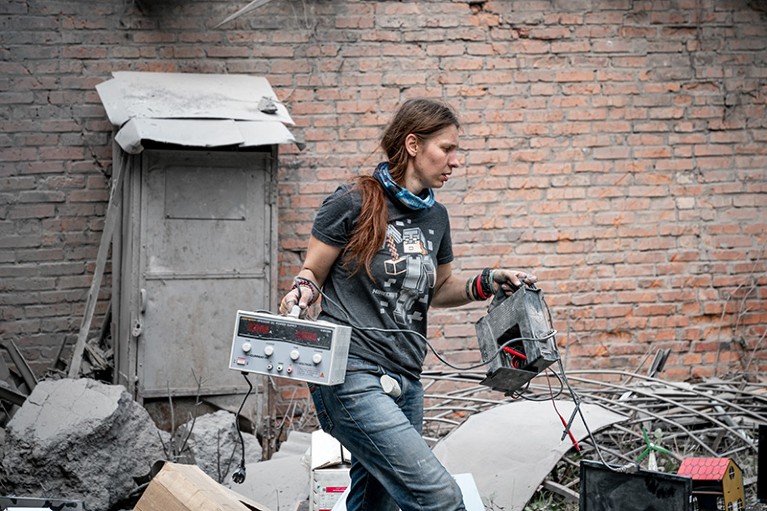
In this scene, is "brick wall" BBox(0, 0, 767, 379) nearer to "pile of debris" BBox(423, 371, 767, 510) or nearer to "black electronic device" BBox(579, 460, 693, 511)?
"pile of debris" BBox(423, 371, 767, 510)

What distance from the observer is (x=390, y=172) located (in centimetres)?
296

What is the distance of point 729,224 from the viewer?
619cm

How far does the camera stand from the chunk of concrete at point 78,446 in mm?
4301

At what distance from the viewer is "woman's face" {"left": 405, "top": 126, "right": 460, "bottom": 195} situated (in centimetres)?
293

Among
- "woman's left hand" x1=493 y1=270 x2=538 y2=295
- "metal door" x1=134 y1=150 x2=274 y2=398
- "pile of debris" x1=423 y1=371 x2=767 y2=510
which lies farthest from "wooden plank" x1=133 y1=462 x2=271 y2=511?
"metal door" x1=134 y1=150 x2=274 y2=398

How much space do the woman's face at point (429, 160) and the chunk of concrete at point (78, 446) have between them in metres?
2.31

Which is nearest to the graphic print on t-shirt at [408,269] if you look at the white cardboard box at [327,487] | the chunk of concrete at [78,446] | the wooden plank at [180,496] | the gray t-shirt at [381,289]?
the gray t-shirt at [381,289]

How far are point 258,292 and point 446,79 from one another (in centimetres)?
195

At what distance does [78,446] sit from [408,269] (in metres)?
2.37

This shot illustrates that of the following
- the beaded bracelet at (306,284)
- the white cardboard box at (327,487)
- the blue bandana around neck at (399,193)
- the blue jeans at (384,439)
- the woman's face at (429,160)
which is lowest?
the white cardboard box at (327,487)

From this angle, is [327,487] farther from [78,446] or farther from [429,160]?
[429,160]

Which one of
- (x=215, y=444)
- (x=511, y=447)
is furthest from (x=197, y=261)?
(x=511, y=447)

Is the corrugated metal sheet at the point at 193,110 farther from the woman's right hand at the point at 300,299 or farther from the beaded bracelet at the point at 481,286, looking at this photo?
the woman's right hand at the point at 300,299

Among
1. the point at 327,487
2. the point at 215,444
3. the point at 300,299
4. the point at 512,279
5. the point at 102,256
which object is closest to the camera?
the point at 300,299
